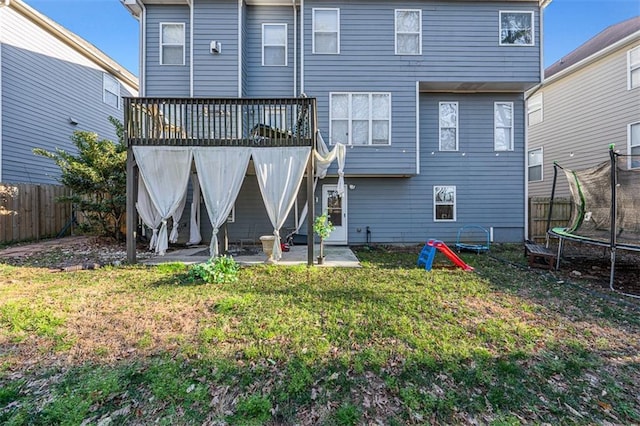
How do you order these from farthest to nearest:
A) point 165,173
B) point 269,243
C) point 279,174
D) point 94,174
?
point 94,174 < point 269,243 < point 165,173 < point 279,174

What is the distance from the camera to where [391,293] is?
15.6 feet

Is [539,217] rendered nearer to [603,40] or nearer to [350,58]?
[350,58]

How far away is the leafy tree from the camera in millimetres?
8352

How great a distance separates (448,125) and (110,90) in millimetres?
15286

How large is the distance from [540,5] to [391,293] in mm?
11168

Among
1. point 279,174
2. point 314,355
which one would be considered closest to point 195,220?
point 279,174

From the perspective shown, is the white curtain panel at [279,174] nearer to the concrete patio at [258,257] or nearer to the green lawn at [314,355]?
the concrete patio at [258,257]

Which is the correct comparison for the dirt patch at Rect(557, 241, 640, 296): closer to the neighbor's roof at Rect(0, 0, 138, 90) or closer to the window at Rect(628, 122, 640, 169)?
the window at Rect(628, 122, 640, 169)

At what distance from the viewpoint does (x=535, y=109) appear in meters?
14.4

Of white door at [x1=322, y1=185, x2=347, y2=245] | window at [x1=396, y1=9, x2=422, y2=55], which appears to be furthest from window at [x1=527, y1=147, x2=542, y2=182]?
white door at [x1=322, y1=185, x2=347, y2=245]

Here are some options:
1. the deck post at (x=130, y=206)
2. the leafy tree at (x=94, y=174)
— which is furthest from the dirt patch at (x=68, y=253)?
the leafy tree at (x=94, y=174)

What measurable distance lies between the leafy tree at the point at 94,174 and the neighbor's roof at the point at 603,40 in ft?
57.7

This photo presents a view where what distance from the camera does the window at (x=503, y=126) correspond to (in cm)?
1026

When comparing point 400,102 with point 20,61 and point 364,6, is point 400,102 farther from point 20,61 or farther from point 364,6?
point 20,61
